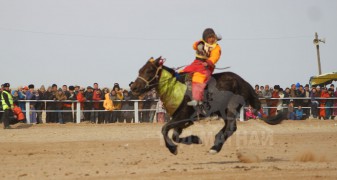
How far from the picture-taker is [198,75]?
12398 millimetres

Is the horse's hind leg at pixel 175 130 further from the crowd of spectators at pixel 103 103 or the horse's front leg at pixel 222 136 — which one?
the crowd of spectators at pixel 103 103

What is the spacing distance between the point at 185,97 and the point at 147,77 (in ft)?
2.69

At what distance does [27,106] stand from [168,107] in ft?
43.5

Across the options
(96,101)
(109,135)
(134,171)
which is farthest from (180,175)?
(96,101)

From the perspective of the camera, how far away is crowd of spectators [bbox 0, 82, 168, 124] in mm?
24969

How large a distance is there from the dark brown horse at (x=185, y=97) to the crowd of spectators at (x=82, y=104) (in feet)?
40.4

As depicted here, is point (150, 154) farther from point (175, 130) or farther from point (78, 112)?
point (78, 112)

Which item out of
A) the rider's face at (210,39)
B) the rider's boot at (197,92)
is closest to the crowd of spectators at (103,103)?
the rider's face at (210,39)

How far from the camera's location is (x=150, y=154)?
1470cm

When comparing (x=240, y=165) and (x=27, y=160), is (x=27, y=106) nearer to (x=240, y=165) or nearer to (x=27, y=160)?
(x=27, y=160)

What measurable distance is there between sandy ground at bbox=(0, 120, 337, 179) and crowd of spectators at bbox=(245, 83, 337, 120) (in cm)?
328

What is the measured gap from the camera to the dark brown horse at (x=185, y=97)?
39.7 feet

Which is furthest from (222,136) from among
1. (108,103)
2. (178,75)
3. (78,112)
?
(78,112)

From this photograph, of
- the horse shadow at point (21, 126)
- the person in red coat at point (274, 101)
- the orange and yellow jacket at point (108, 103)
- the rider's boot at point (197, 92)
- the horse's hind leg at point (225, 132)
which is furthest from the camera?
the person in red coat at point (274, 101)
